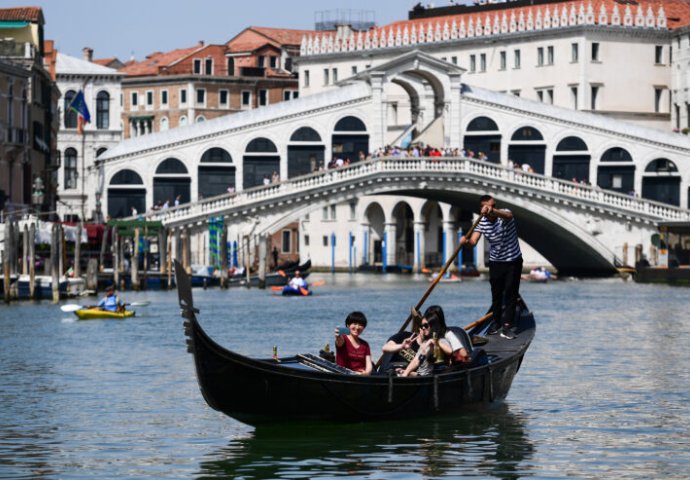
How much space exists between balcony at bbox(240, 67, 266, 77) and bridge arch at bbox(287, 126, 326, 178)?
29.3 metres

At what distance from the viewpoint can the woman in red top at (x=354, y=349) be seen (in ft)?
57.9

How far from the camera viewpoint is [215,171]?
59469 millimetres

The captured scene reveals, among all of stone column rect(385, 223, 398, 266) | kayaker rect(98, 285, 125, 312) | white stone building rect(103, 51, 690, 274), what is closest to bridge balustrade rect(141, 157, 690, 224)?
white stone building rect(103, 51, 690, 274)

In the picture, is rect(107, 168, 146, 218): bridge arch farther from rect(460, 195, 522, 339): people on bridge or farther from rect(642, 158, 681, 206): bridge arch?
rect(460, 195, 522, 339): people on bridge

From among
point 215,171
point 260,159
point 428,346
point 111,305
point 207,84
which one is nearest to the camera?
point 428,346

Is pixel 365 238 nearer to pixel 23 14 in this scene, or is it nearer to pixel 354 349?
pixel 23 14

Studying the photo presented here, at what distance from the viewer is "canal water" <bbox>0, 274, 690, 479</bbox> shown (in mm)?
16156

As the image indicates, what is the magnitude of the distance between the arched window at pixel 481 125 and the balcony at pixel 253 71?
2946 cm

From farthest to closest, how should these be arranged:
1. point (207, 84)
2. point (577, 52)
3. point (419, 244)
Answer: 1. point (207, 84)
2. point (419, 244)
3. point (577, 52)

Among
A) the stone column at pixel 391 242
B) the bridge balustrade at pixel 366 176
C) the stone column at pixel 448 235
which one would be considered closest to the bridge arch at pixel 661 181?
the bridge balustrade at pixel 366 176

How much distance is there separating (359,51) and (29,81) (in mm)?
23229

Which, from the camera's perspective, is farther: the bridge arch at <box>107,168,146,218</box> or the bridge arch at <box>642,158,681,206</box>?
the bridge arch at <box>642,158,681,206</box>

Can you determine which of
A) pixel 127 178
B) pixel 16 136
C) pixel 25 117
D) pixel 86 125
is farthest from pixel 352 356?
pixel 86 125

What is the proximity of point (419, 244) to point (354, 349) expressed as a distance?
5789cm
